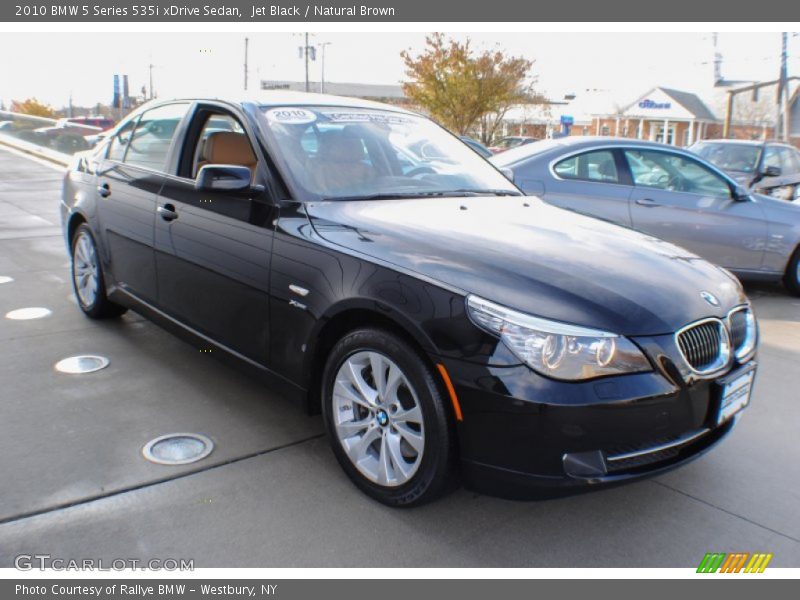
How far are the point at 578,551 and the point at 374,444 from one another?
3.00 feet

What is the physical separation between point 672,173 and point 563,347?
5318mm

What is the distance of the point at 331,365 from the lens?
3139 mm

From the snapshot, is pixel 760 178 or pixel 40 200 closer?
pixel 760 178

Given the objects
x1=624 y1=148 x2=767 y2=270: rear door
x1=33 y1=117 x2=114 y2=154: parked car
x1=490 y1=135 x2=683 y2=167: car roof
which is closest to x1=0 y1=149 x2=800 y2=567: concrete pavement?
x1=624 y1=148 x2=767 y2=270: rear door

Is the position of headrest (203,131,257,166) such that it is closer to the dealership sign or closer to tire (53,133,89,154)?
tire (53,133,89,154)

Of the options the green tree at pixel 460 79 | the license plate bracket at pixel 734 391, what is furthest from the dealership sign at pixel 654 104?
the license plate bracket at pixel 734 391

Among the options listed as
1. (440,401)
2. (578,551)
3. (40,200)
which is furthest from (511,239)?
(40,200)

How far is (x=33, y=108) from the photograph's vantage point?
50.4m

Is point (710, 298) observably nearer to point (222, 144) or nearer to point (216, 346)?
point (216, 346)

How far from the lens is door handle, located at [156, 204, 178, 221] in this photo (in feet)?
13.6

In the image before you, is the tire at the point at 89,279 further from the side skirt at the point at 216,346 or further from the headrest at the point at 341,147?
the headrest at the point at 341,147

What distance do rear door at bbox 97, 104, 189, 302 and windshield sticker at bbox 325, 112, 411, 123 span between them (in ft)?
3.25

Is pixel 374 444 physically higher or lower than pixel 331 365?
lower

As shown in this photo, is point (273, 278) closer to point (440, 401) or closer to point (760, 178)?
point (440, 401)
